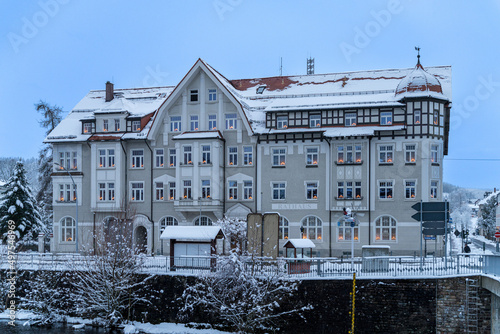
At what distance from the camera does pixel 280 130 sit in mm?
46594

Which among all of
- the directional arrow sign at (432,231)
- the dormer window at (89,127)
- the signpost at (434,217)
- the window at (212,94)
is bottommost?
the directional arrow sign at (432,231)

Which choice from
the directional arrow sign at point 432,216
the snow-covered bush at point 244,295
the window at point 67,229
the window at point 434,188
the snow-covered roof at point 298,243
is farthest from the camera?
the window at point 67,229

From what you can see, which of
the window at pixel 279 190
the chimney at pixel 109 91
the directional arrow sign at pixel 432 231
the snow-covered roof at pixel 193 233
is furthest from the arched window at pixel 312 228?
the chimney at pixel 109 91

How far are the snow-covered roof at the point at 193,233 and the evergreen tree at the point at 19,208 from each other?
22.8 metres

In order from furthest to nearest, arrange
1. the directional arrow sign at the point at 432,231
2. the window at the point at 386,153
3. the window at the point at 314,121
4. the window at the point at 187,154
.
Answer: the window at the point at 187,154, the window at the point at 314,121, the window at the point at 386,153, the directional arrow sign at the point at 432,231

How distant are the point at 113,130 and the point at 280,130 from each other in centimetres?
1491

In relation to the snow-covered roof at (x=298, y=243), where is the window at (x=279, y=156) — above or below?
above

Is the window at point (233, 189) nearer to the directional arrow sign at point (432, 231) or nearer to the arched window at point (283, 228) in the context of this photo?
the arched window at point (283, 228)

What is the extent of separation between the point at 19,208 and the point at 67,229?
5875 millimetres

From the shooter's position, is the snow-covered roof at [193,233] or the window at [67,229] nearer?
the snow-covered roof at [193,233]

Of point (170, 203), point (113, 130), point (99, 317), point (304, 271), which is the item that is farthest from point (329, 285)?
point (113, 130)

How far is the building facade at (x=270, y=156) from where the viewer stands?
4453 centimetres

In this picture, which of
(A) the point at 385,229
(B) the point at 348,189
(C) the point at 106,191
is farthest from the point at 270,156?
(C) the point at 106,191

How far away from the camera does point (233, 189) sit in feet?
159
